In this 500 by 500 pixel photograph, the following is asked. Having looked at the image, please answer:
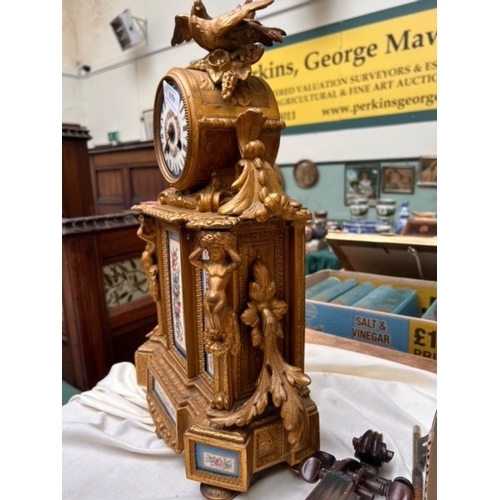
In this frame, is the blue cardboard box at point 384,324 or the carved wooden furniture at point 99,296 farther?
the carved wooden furniture at point 99,296

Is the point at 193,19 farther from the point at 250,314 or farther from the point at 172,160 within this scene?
the point at 250,314

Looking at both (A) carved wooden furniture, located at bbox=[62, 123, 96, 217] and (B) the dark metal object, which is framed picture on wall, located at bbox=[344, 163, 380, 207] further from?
(B) the dark metal object

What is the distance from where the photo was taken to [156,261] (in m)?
0.98

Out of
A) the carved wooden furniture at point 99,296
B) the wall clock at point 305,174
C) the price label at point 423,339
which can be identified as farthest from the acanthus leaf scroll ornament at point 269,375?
the wall clock at point 305,174

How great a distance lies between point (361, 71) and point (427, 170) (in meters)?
0.91

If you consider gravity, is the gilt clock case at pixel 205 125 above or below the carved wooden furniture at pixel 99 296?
above

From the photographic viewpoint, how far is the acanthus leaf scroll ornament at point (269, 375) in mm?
703

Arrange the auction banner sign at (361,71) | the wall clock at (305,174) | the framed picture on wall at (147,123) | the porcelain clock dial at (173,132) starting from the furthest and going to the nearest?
the framed picture on wall at (147,123) < the wall clock at (305,174) < the auction banner sign at (361,71) < the porcelain clock dial at (173,132)

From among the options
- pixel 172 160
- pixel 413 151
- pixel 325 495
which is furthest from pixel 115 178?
pixel 325 495

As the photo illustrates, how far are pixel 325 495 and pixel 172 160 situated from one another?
68cm

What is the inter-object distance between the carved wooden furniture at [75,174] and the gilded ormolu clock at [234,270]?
61.0 inches

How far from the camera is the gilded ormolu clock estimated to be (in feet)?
2.21

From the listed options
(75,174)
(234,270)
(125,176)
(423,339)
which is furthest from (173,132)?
(125,176)

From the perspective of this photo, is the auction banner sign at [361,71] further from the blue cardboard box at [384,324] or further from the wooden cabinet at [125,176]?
the blue cardboard box at [384,324]
